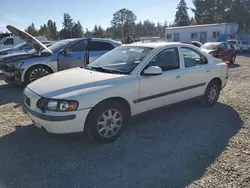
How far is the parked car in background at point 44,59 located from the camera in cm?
716

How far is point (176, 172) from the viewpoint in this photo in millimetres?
3049

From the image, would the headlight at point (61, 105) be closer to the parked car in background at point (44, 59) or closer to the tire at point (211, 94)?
the tire at point (211, 94)

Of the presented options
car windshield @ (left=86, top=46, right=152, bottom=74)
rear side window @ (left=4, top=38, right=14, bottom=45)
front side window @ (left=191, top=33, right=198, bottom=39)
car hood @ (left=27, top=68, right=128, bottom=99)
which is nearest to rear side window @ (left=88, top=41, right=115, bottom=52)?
car windshield @ (left=86, top=46, right=152, bottom=74)

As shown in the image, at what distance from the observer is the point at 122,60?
4.53 meters

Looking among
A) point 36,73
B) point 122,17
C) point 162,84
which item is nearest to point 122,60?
point 162,84

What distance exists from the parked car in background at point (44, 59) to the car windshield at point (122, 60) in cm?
302

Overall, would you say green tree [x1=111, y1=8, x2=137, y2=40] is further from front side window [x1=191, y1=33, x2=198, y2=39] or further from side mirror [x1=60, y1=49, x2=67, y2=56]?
side mirror [x1=60, y1=49, x2=67, y2=56]

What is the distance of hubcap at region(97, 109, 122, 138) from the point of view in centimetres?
366

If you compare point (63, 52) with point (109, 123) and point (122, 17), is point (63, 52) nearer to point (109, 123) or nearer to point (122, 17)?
point (109, 123)

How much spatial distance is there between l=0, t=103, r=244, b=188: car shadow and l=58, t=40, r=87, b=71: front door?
3.56m

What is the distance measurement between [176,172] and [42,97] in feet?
6.94

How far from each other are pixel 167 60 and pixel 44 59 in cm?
433

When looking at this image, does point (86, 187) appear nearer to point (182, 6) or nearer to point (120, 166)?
point (120, 166)

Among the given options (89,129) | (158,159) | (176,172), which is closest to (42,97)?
(89,129)
